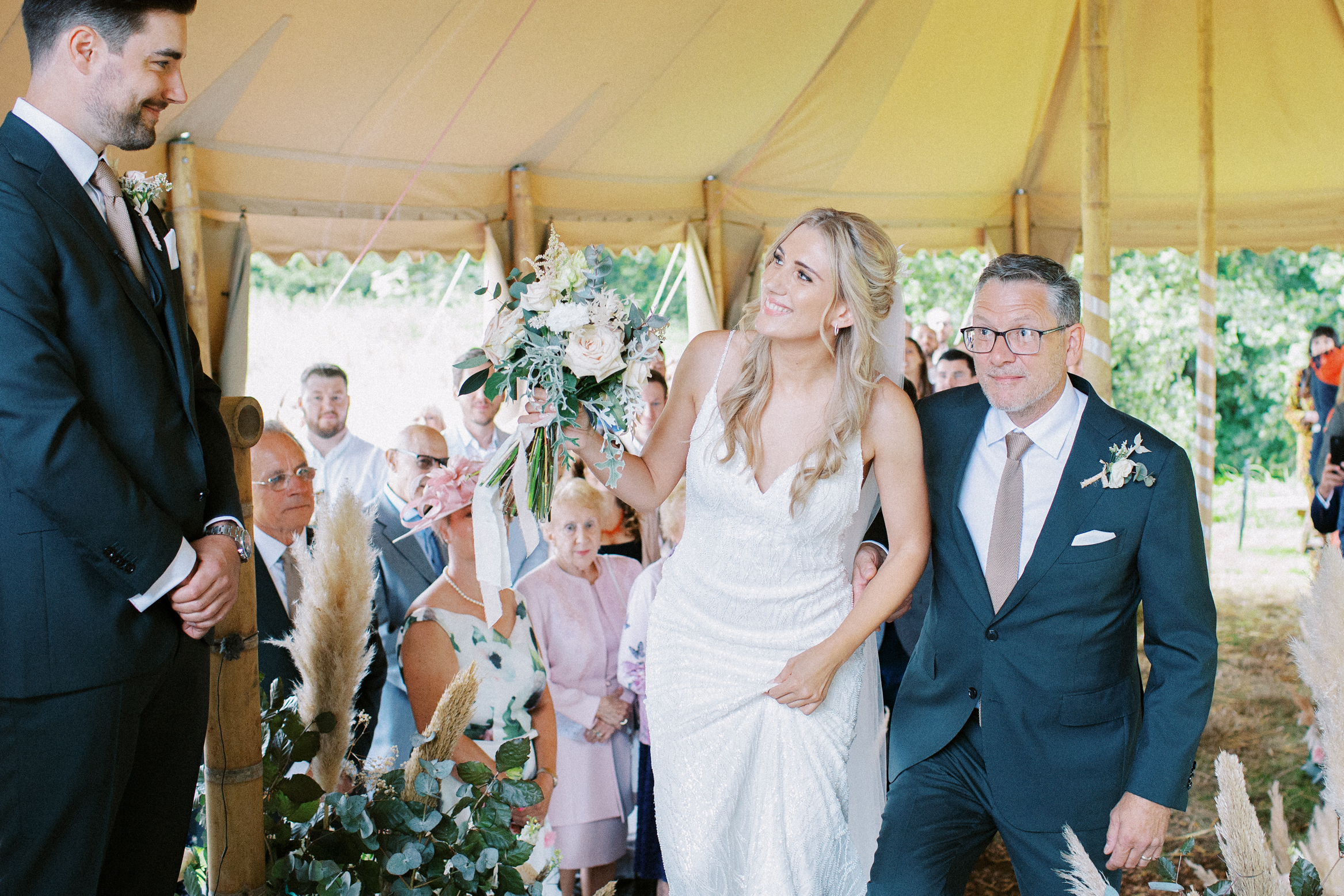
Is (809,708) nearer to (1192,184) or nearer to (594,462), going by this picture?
(594,462)

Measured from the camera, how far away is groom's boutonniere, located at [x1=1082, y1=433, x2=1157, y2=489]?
2.55 metres

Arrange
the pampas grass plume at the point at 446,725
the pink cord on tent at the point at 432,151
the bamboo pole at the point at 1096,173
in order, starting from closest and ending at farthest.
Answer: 1. the pampas grass plume at the point at 446,725
2. the bamboo pole at the point at 1096,173
3. the pink cord on tent at the point at 432,151

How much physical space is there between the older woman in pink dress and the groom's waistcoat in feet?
5.02

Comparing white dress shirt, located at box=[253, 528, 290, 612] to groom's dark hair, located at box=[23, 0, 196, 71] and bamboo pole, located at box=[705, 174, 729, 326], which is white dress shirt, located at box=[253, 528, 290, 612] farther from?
bamboo pole, located at box=[705, 174, 729, 326]

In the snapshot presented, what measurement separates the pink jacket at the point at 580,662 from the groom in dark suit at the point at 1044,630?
1.42 metres

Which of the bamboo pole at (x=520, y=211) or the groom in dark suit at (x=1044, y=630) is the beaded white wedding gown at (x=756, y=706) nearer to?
the groom in dark suit at (x=1044, y=630)

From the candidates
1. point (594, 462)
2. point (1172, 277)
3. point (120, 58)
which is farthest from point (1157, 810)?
point (1172, 277)

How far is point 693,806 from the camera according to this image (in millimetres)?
2826

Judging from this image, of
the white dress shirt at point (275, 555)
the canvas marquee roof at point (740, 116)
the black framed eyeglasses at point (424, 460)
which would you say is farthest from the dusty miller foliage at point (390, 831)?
the canvas marquee roof at point (740, 116)

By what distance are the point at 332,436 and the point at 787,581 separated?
4.02 metres

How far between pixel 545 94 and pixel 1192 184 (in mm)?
6559

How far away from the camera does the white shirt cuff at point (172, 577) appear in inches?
72.2

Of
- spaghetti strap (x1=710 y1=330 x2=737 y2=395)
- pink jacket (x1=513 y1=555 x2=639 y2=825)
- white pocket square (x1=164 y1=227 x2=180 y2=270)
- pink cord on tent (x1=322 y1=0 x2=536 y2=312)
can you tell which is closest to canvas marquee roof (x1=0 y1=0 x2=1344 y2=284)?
pink cord on tent (x1=322 y1=0 x2=536 y2=312)

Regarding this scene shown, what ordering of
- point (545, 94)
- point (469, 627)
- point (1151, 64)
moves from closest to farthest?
point (469, 627) → point (545, 94) → point (1151, 64)
